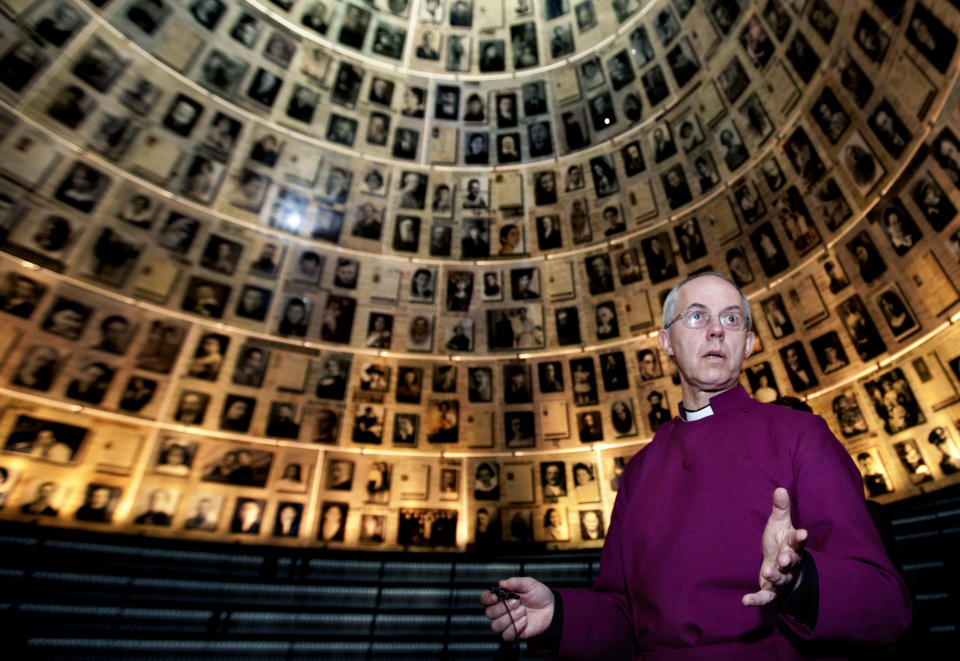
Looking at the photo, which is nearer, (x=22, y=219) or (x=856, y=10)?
(x=856, y=10)

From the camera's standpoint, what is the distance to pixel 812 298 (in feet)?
34.0

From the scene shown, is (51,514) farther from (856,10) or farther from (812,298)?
(856,10)

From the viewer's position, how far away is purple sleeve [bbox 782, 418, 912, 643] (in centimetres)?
160

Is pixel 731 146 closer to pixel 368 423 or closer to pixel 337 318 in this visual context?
pixel 337 318

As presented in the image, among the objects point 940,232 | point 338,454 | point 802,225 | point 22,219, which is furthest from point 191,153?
point 940,232

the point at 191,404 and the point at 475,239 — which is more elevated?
the point at 475,239

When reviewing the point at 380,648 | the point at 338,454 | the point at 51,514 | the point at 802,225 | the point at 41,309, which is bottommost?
the point at 380,648

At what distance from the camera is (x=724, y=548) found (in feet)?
6.70

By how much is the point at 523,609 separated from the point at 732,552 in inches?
33.3

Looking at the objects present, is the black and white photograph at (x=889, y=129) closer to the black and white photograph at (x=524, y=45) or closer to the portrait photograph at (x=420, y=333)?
the black and white photograph at (x=524, y=45)

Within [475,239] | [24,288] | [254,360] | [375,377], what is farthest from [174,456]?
[475,239]

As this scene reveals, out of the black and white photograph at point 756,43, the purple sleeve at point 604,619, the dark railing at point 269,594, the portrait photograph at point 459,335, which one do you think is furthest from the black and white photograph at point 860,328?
the purple sleeve at point 604,619

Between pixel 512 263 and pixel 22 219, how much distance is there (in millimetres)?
10790

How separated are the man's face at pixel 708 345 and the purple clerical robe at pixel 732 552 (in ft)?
0.33
